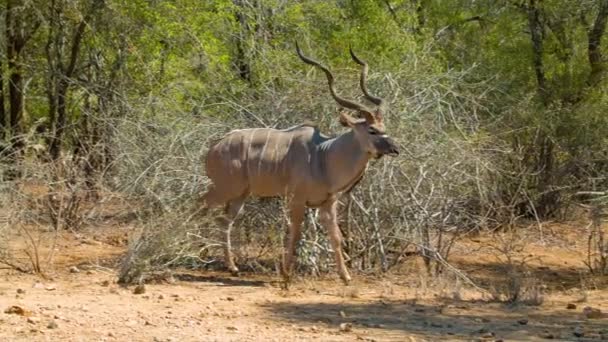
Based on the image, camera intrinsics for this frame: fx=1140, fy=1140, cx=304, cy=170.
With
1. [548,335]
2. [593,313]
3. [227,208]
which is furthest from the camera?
[227,208]

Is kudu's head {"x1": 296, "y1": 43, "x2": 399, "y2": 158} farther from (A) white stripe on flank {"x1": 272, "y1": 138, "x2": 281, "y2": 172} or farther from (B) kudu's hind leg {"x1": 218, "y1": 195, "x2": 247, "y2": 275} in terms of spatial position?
(B) kudu's hind leg {"x1": 218, "y1": 195, "x2": 247, "y2": 275}

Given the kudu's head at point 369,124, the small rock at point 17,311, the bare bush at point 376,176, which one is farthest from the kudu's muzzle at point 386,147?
the small rock at point 17,311

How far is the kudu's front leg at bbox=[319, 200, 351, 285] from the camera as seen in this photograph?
11492 mm

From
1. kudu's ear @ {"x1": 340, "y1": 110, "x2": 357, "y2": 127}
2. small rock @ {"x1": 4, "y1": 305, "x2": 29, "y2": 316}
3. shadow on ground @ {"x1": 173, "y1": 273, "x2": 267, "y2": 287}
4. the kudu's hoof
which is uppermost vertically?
kudu's ear @ {"x1": 340, "y1": 110, "x2": 357, "y2": 127}

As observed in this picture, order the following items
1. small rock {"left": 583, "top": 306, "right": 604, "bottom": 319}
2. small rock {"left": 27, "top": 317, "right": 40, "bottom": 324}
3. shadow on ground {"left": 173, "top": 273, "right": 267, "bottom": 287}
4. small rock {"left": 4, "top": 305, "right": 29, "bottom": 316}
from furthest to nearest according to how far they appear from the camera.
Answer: shadow on ground {"left": 173, "top": 273, "right": 267, "bottom": 287} < small rock {"left": 583, "top": 306, "right": 604, "bottom": 319} < small rock {"left": 4, "top": 305, "right": 29, "bottom": 316} < small rock {"left": 27, "top": 317, "right": 40, "bottom": 324}

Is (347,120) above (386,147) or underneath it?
above

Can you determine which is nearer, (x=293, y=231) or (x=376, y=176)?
(x=293, y=231)

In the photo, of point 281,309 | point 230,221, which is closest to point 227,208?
point 230,221

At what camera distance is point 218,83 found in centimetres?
1472

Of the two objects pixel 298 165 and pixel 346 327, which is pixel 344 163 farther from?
pixel 346 327

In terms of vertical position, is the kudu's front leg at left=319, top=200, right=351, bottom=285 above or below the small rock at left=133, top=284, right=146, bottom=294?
above

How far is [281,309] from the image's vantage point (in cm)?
982

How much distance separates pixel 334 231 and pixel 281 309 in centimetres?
185

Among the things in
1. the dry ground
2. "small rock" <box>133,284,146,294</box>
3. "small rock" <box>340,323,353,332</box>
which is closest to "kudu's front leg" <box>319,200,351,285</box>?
the dry ground
